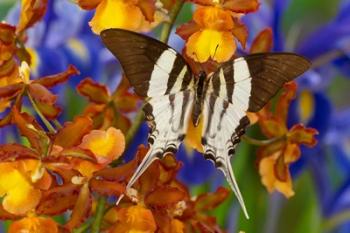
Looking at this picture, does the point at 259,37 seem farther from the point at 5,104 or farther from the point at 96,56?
the point at 96,56

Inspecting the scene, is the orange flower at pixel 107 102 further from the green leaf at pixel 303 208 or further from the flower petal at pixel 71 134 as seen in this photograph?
the green leaf at pixel 303 208

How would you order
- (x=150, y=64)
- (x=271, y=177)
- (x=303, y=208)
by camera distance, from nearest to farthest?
(x=150, y=64) < (x=271, y=177) < (x=303, y=208)

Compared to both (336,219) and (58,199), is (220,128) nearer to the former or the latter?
(58,199)

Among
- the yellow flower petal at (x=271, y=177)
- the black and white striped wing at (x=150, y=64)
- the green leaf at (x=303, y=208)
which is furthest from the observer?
the green leaf at (x=303, y=208)

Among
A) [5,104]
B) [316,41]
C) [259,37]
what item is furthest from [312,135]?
[316,41]

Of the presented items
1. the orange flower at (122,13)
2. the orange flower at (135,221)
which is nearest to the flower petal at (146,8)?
the orange flower at (122,13)

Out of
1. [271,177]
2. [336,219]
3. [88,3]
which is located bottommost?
[336,219]

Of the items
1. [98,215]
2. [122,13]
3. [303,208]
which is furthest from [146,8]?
[303,208]
